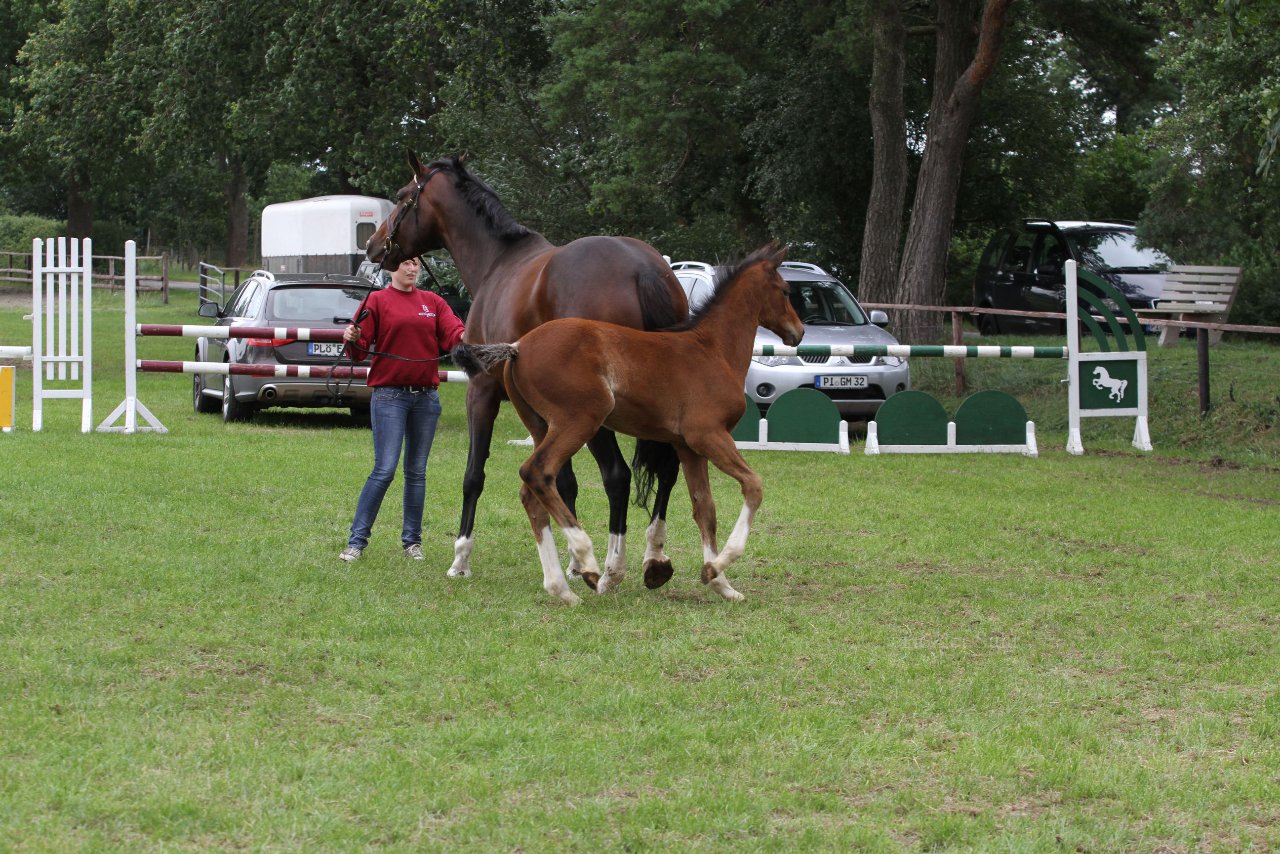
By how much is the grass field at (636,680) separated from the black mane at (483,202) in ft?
6.83

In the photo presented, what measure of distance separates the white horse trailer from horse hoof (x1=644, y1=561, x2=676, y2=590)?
84.3 ft

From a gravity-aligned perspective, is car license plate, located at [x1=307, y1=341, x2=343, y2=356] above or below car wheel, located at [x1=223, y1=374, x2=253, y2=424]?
above

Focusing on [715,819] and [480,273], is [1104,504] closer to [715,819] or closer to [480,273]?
[480,273]

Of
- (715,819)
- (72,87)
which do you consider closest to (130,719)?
(715,819)

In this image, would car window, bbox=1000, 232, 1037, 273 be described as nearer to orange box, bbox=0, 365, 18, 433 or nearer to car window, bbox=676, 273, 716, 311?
car window, bbox=676, 273, 716, 311

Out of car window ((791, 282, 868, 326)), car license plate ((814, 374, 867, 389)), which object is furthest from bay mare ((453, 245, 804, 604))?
car window ((791, 282, 868, 326))

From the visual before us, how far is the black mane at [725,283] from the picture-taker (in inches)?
327

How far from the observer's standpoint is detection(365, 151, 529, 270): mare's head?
9820mm

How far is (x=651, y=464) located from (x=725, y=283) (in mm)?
1137

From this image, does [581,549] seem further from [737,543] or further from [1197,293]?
[1197,293]

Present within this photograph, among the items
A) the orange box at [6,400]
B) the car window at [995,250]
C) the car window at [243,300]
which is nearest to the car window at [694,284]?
the car window at [243,300]

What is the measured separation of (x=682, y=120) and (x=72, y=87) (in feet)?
62.1

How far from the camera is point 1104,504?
12.1 metres

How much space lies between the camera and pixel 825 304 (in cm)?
1872
